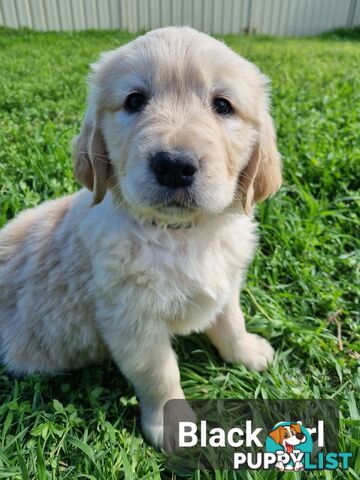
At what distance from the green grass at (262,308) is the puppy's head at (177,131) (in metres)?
0.96

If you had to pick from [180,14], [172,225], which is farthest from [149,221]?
[180,14]

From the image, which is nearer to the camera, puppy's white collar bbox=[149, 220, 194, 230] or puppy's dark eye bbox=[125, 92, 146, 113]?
puppy's dark eye bbox=[125, 92, 146, 113]

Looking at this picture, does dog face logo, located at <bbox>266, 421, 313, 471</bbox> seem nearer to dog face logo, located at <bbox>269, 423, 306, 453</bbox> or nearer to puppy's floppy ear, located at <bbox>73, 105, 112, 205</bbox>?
dog face logo, located at <bbox>269, 423, 306, 453</bbox>

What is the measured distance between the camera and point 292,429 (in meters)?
2.03

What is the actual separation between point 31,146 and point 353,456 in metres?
3.12

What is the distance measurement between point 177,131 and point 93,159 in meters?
0.48

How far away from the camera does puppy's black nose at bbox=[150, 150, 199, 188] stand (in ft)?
5.09

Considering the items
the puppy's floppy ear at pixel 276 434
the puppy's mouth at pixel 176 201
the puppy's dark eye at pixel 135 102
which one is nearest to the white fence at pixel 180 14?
the puppy's dark eye at pixel 135 102

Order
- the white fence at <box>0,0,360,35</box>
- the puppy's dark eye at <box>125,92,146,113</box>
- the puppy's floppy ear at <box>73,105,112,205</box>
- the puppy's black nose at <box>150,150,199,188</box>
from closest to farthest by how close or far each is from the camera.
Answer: the puppy's black nose at <box>150,150,199,188</box> < the puppy's dark eye at <box>125,92,146,113</box> < the puppy's floppy ear at <box>73,105,112,205</box> < the white fence at <box>0,0,360,35</box>

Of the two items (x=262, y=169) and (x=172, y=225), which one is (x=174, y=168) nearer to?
(x=172, y=225)

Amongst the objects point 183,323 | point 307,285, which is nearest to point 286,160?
point 307,285

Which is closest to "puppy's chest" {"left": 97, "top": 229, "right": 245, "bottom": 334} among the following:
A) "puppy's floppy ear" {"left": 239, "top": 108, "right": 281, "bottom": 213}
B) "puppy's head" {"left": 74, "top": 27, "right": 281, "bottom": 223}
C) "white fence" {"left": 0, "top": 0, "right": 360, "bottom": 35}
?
"puppy's head" {"left": 74, "top": 27, "right": 281, "bottom": 223}

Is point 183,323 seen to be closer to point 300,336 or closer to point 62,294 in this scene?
point 62,294

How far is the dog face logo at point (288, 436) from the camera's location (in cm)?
197
